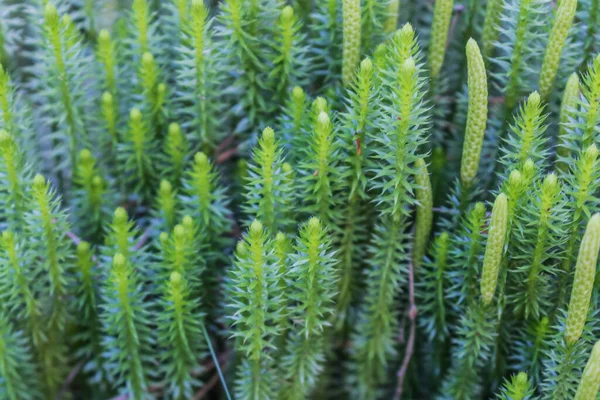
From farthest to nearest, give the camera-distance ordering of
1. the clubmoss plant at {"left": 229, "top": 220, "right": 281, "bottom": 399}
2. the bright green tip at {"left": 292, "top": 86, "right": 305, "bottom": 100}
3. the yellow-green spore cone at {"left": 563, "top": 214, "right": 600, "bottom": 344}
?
the bright green tip at {"left": 292, "top": 86, "right": 305, "bottom": 100} < the clubmoss plant at {"left": 229, "top": 220, "right": 281, "bottom": 399} < the yellow-green spore cone at {"left": 563, "top": 214, "right": 600, "bottom": 344}

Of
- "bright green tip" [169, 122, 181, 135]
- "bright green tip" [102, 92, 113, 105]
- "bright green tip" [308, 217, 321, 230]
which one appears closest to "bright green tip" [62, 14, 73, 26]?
"bright green tip" [102, 92, 113, 105]

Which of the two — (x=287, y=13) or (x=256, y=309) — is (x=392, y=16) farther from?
(x=256, y=309)

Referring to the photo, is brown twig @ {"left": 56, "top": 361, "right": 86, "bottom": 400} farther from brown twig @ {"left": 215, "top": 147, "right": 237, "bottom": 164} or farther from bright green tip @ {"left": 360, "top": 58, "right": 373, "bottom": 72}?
bright green tip @ {"left": 360, "top": 58, "right": 373, "bottom": 72}

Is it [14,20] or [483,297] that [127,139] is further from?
[483,297]

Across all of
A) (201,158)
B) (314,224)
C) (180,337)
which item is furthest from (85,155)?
(314,224)

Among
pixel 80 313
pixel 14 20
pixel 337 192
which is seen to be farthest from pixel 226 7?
pixel 80 313

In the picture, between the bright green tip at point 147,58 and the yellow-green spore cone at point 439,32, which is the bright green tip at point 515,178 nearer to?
the yellow-green spore cone at point 439,32
